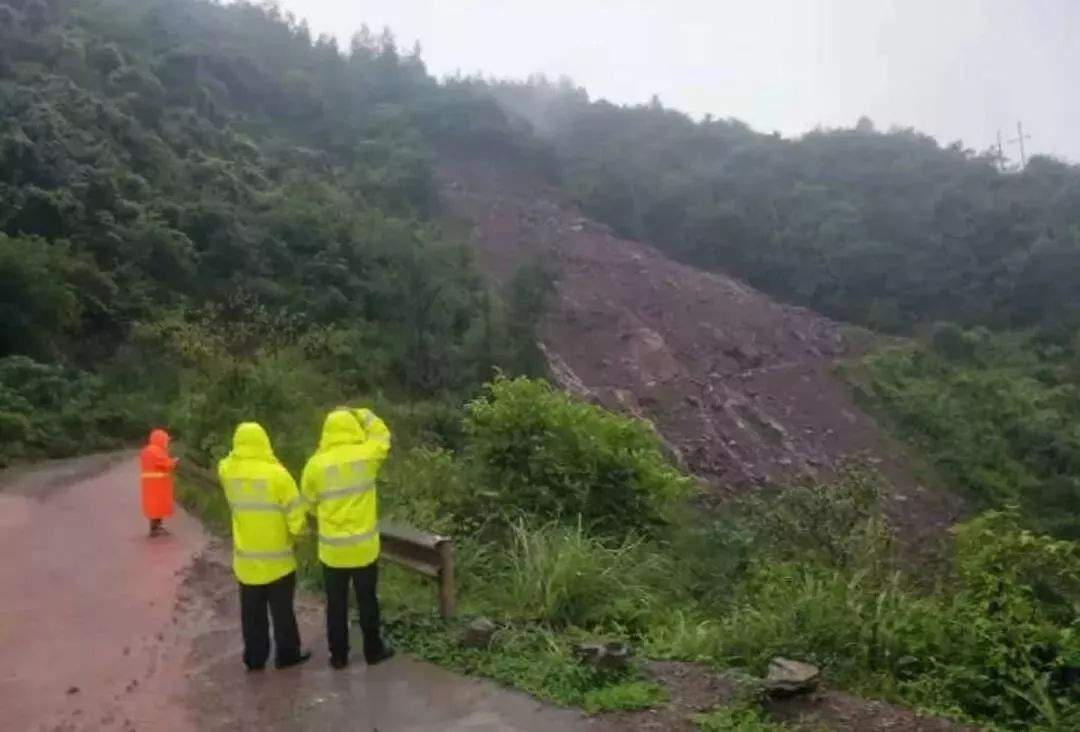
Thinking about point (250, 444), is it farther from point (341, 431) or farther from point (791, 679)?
point (791, 679)

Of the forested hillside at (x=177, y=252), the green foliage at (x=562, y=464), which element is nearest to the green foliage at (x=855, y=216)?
the forested hillside at (x=177, y=252)

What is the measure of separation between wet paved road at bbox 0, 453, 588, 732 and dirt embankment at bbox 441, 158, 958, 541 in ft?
78.9

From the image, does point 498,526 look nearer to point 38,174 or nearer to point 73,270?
point 73,270

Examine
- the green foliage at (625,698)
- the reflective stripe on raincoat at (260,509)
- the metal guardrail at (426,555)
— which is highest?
the reflective stripe on raincoat at (260,509)

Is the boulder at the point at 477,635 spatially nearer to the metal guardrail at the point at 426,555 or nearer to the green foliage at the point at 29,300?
the metal guardrail at the point at 426,555

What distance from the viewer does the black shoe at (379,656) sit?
23.2 feet

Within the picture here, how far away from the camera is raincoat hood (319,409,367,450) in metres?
6.83

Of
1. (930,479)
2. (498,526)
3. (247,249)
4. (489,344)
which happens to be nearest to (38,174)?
(247,249)

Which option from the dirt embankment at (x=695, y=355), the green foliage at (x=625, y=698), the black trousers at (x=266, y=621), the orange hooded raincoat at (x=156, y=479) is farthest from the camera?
the dirt embankment at (x=695, y=355)

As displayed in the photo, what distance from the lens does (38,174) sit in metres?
31.5

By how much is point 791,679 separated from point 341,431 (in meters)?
2.99

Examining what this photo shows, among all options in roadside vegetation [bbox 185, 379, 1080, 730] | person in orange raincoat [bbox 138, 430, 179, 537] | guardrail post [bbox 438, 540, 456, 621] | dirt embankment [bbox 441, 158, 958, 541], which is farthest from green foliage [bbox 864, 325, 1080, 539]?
guardrail post [bbox 438, 540, 456, 621]

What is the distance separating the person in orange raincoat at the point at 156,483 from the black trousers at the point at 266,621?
19.4 ft

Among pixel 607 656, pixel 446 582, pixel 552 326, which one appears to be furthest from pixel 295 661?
pixel 552 326
